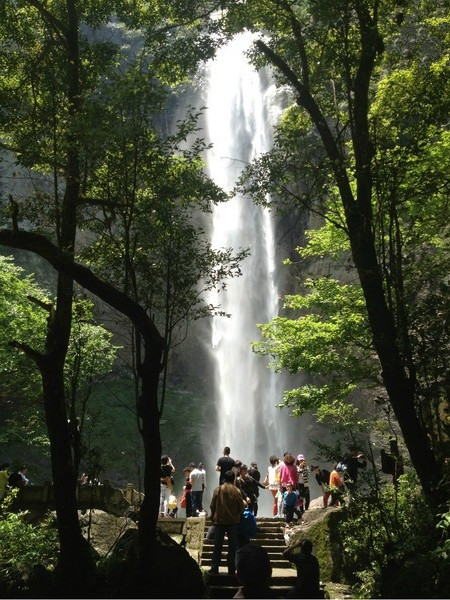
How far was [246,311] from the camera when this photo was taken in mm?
32344

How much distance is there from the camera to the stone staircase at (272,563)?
824 centimetres

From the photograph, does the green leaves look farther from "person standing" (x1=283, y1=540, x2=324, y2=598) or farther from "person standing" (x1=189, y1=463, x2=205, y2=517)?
"person standing" (x1=283, y1=540, x2=324, y2=598)

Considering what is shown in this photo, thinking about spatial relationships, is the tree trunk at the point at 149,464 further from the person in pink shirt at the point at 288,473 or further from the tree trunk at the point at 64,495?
the person in pink shirt at the point at 288,473

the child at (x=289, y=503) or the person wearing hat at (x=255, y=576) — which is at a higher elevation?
the child at (x=289, y=503)

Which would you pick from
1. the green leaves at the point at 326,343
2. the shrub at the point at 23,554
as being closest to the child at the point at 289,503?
the green leaves at the point at 326,343

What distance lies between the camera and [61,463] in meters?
7.54

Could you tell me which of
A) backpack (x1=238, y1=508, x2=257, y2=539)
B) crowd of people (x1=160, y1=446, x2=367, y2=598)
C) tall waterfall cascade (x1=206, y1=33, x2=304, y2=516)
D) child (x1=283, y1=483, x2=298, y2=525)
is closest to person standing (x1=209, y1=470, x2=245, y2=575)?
crowd of people (x1=160, y1=446, x2=367, y2=598)

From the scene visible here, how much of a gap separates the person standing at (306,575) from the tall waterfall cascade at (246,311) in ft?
72.6

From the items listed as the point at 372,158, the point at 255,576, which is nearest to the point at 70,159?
the point at 372,158

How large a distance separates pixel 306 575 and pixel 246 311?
Answer: 27.5 meters

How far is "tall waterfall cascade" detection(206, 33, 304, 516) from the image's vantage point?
97.2 feet

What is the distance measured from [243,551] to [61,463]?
14.8 feet

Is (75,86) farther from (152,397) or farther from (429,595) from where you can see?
(429,595)

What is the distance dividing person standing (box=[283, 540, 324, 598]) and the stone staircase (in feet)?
6.23
